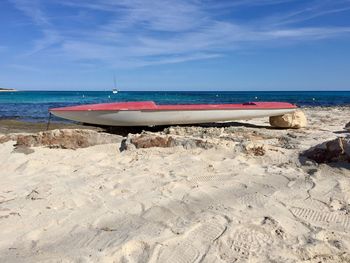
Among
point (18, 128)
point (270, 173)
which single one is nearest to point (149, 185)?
point (270, 173)

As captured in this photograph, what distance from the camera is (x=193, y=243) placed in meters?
2.70

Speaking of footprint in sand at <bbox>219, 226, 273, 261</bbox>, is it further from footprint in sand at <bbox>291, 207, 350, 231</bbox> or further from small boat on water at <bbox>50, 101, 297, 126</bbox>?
small boat on water at <bbox>50, 101, 297, 126</bbox>

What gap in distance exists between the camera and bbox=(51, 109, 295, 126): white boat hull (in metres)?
7.57

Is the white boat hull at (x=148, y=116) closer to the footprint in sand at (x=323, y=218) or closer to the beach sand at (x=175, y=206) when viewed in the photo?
the beach sand at (x=175, y=206)

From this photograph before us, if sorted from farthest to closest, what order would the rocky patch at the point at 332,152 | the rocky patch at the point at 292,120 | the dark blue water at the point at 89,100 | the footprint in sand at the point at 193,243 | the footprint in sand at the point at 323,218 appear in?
Result: the dark blue water at the point at 89,100 → the rocky patch at the point at 292,120 → the rocky patch at the point at 332,152 → the footprint in sand at the point at 323,218 → the footprint in sand at the point at 193,243

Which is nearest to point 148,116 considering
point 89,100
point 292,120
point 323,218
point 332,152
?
point 292,120

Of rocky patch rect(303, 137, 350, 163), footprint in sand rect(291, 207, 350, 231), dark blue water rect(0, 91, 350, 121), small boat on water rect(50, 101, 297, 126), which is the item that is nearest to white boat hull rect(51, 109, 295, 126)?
small boat on water rect(50, 101, 297, 126)

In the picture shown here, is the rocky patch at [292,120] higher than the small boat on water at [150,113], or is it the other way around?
the small boat on water at [150,113]

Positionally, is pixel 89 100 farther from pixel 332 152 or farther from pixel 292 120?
pixel 332 152

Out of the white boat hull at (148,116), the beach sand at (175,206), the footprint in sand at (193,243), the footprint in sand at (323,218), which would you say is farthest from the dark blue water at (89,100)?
the footprint in sand at (323,218)

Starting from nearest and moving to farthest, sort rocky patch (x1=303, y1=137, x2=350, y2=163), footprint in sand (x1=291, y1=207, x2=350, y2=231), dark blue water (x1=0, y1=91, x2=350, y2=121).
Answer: footprint in sand (x1=291, y1=207, x2=350, y2=231)
rocky patch (x1=303, y1=137, x2=350, y2=163)
dark blue water (x1=0, y1=91, x2=350, y2=121)

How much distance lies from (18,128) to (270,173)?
784 cm

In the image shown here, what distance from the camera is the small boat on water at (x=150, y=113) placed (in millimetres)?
7527

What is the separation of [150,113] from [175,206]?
4.46 meters
